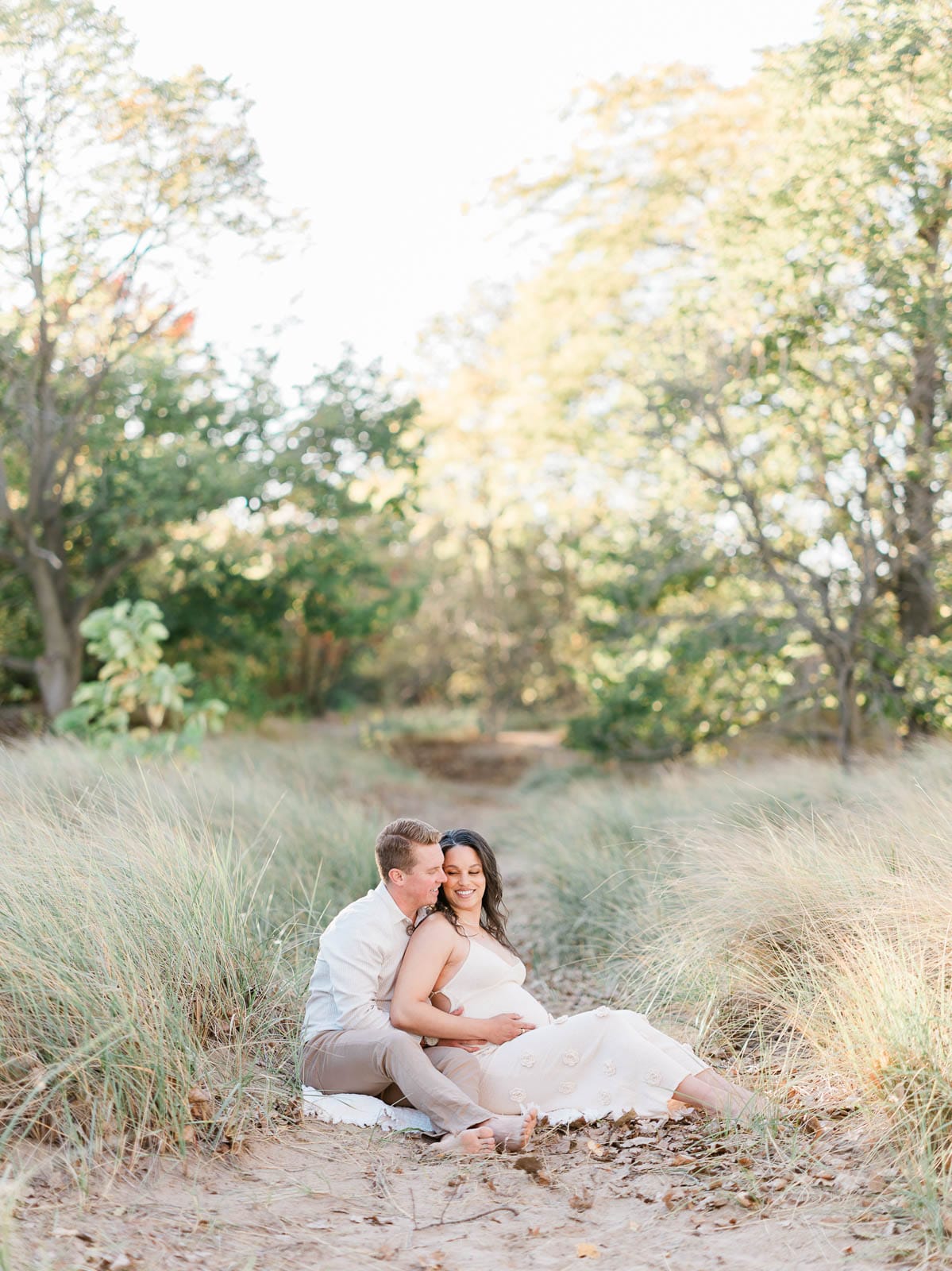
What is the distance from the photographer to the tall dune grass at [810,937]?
3615 millimetres

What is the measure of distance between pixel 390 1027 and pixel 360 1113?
0.31 meters

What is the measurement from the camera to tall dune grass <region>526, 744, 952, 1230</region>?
3.62 m

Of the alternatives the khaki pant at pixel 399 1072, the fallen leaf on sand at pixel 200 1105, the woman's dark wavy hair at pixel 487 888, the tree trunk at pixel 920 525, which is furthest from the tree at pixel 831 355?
the fallen leaf on sand at pixel 200 1105

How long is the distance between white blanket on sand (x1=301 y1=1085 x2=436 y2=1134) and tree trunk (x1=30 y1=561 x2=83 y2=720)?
7.77 meters

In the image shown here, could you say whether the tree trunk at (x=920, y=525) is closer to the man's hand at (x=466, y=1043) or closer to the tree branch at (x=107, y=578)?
the man's hand at (x=466, y=1043)

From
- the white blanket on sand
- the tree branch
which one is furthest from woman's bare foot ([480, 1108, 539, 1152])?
the tree branch

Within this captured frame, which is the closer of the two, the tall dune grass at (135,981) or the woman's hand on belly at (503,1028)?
the tall dune grass at (135,981)

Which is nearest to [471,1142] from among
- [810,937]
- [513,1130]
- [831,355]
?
[513,1130]

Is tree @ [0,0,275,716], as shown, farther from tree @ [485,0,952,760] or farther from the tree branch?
tree @ [485,0,952,760]

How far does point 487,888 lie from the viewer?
462cm

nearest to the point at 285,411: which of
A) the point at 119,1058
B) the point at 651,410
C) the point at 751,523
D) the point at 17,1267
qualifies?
the point at 651,410

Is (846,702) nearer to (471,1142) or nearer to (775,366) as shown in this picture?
(775,366)

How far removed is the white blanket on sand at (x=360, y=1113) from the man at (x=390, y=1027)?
0.03 meters

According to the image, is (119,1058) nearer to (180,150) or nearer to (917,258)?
(917,258)
